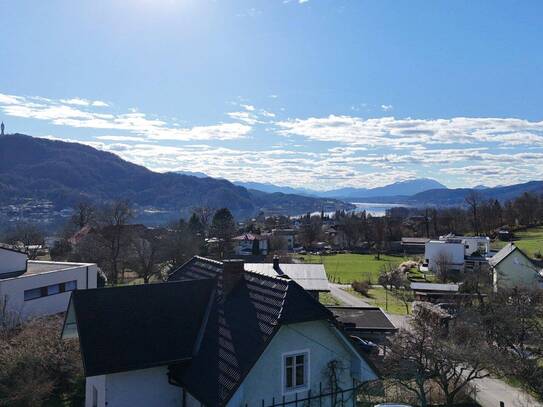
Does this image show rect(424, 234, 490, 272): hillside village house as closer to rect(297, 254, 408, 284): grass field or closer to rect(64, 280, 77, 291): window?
rect(297, 254, 408, 284): grass field

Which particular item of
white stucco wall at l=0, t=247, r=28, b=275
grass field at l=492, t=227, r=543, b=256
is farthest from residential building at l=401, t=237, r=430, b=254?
white stucco wall at l=0, t=247, r=28, b=275

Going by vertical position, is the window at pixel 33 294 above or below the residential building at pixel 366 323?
above

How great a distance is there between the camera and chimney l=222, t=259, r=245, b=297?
1543 cm

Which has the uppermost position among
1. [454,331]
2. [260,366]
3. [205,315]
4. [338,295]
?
[205,315]

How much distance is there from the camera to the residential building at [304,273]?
36250mm

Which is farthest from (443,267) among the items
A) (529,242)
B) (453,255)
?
(529,242)

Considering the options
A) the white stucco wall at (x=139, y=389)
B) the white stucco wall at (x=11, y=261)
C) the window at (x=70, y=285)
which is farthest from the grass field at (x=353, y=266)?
the white stucco wall at (x=139, y=389)

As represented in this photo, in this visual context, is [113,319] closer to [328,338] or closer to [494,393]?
[328,338]

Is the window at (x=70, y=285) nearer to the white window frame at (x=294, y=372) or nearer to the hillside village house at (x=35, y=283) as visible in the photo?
the hillside village house at (x=35, y=283)

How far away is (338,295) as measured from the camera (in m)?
53.6

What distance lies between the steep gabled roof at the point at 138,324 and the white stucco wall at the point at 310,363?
242 cm

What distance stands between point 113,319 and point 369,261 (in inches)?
3031

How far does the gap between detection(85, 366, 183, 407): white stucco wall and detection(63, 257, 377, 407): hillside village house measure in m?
0.03

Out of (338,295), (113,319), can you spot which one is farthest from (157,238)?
(113,319)
